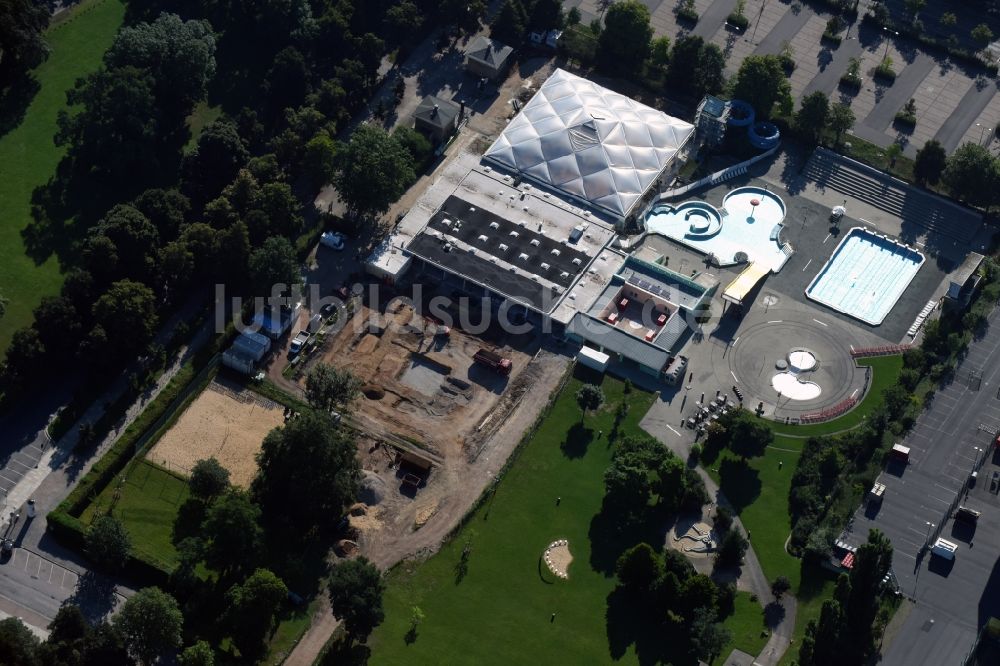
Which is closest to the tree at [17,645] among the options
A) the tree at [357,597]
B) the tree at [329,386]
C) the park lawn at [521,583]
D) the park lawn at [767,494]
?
the tree at [357,597]

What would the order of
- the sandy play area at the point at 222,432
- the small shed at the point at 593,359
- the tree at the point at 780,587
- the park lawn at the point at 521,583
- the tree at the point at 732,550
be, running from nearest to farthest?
the park lawn at the point at 521,583 < the tree at the point at 780,587 < the tree at the point at 732,550 < the sandy play area at the point at 222,432 < the small shed at the point at 593,359

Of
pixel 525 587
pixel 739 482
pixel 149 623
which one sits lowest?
pixel 149 623

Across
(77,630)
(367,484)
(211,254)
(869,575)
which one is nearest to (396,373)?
(367,484)

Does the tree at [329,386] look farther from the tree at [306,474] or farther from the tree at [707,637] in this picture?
the tree at [707,637]

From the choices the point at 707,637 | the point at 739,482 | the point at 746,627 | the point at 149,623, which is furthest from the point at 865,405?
the point at 149,623

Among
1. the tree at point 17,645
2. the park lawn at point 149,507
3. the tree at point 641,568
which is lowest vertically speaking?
the tree at point 17,645

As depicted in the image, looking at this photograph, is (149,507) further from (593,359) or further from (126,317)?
(593,359)

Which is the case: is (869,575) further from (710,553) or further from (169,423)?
(169,423)
